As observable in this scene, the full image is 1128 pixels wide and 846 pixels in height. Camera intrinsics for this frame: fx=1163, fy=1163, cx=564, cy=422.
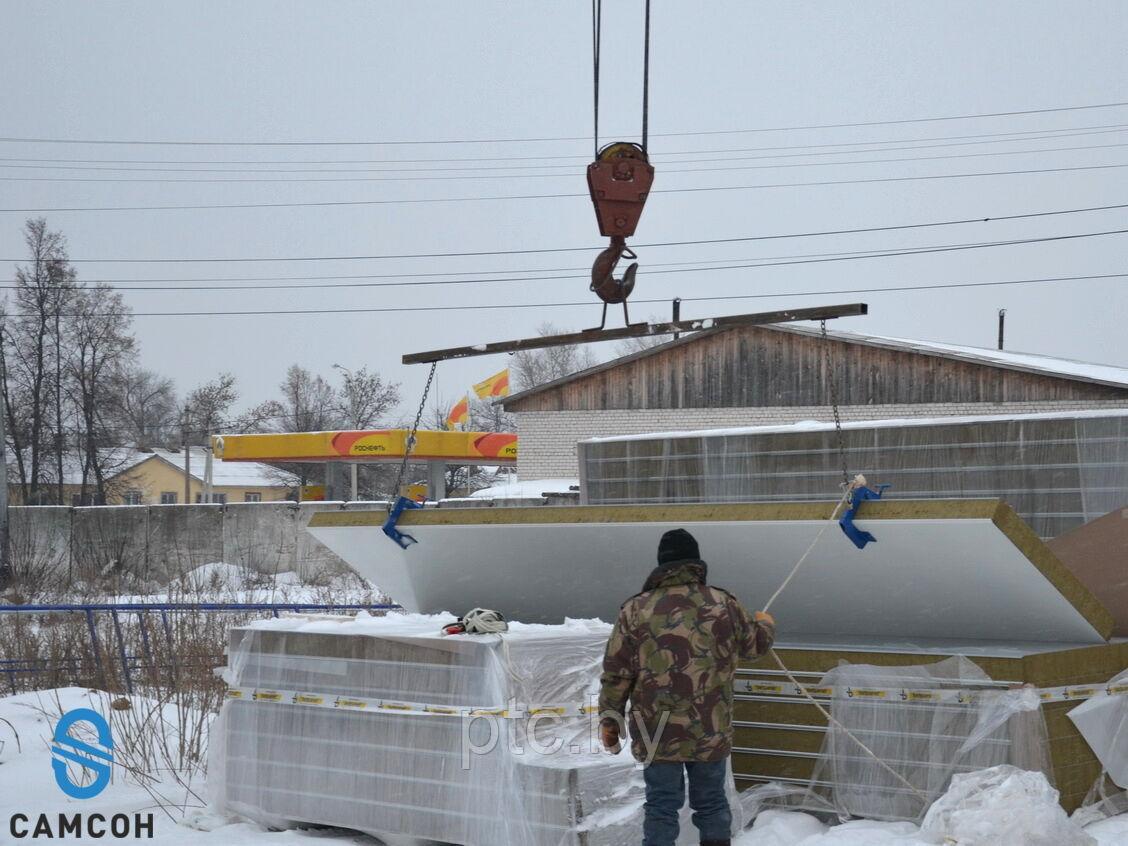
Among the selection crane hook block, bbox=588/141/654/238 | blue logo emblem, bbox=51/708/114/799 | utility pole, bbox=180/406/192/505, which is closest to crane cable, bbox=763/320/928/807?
crane hook block, bbox=588/141/654/238

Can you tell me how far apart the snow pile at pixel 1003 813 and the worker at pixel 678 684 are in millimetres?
927

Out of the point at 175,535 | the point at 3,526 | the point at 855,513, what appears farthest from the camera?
the point at 175,535

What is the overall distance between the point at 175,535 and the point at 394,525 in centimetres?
1893

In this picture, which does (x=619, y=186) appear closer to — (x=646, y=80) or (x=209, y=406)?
(x=646, y=80)

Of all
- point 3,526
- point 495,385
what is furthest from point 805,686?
point 495,385

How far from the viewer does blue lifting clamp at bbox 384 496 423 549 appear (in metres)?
6.21

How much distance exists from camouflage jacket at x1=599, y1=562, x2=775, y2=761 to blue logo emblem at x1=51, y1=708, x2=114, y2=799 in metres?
3.71

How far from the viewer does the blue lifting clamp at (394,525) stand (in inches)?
245

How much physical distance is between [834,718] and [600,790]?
45.9 inches

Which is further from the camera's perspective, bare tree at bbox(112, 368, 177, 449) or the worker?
bare tree at bbox(112, 368, 177, 449)

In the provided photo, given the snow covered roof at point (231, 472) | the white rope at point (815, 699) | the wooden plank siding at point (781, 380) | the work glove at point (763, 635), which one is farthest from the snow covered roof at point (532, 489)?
the snow covered roof at point (231, 472)

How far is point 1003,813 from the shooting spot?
4582 millimetres

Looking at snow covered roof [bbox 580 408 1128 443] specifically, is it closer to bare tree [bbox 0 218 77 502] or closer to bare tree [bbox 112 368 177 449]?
bare tree [bbox 0 218 77 502]

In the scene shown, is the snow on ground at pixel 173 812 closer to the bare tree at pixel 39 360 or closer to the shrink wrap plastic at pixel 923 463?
the shrink wrap plastic at pixel 923 463
